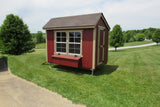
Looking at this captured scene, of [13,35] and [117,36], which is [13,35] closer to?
[13,35]

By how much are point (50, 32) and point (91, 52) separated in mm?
3309

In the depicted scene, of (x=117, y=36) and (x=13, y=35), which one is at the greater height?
(x=117, y=36)

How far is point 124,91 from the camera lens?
393 centimetres

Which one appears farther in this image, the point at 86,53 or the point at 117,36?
the point at 117,36

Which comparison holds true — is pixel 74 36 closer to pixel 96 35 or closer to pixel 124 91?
pixel 96 35

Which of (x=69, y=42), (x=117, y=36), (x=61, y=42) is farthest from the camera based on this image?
(x=117, y=36)

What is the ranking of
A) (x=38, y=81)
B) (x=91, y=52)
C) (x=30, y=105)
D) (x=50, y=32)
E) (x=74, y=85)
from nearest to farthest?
1. (x=30, y=105)
2. (x=74, y=85)
3. (x=38, y=81)
4. (x=91, y=52)
5. (x=50, y=32)

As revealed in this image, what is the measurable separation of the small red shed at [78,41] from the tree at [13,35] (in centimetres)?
1090

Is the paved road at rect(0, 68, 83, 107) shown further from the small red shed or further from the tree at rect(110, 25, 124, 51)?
the tree at rect(110, 25, 124, 51)

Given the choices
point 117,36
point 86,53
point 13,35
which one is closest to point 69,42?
point 86,53

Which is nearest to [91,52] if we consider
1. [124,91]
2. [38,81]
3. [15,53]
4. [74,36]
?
[74,36]

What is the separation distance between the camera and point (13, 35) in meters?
14.9

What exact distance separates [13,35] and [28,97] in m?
14.5

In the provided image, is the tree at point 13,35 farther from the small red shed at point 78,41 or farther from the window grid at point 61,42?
the window grid at point 61,42
